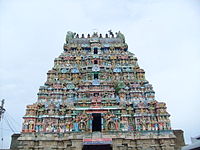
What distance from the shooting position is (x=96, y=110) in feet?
78.5

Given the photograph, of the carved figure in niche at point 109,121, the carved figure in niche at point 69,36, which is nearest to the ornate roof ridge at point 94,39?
the carved figure in niche at point 69,36

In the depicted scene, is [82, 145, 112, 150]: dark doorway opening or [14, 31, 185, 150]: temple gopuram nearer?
[14, 31, 185, 150]: temple gopuram

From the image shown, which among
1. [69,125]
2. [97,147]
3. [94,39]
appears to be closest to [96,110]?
[69,125]

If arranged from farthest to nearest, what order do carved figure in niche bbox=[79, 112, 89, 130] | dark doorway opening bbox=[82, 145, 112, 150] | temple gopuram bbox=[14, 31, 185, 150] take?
dark doorway opening bbox=[82, 145, 112, 150] < carved figure in niche bbox=[79, 112, 89, 130] < temple gopuram bbox=[14, 31, 185, 150]

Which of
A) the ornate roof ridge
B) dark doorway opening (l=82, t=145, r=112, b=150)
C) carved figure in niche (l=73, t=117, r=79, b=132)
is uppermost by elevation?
the ornate roof ridge

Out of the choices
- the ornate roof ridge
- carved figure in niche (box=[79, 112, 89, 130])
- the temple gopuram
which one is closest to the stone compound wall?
the temple gopuram

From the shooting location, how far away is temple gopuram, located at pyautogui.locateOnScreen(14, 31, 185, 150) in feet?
72.5

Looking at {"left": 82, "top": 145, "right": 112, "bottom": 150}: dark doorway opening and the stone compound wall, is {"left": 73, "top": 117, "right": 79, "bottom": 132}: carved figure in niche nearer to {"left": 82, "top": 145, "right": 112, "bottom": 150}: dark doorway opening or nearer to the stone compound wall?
the stone compound wall

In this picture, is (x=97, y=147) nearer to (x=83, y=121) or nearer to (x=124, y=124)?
(x=83, y=121)

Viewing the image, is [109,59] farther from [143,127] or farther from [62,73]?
[143,127]

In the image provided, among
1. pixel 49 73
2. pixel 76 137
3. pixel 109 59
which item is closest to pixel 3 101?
pixel 49 73

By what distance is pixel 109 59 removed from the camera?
30656 mm

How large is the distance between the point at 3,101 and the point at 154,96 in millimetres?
20767

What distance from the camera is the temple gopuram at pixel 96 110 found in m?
22.1
